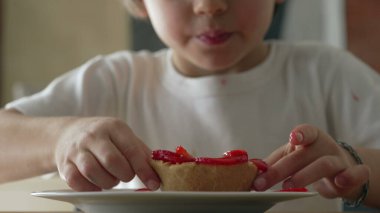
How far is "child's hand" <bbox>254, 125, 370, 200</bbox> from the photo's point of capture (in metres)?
0.70

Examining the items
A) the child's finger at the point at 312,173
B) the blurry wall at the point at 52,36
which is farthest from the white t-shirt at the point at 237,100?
the blurry wall at the point at 52,36

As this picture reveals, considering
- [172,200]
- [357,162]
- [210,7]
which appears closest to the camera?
[172,200]

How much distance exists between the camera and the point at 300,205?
116 centimetres

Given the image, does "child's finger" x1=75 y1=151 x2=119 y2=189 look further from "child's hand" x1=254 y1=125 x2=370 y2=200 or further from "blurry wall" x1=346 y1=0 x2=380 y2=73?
"blurry wall" x1=346 y1=0 x2=380 y2=73

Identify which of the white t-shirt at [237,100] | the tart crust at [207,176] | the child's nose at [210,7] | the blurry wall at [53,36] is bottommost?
the blurry wall at [53,36]

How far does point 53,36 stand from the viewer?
125 inches

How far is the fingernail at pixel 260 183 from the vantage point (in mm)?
658

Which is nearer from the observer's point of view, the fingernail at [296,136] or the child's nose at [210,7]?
the fingernail at [296,136]

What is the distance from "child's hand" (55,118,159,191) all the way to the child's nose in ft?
0.98

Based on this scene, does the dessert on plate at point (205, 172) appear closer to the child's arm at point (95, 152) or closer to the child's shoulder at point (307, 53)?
the child's arm at point (95, 152)

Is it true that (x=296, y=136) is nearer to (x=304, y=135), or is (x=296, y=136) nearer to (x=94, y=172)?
(x=304, y=135)

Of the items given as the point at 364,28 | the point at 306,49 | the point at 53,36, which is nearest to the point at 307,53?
the point at 306,49

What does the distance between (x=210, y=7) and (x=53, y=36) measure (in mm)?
2360

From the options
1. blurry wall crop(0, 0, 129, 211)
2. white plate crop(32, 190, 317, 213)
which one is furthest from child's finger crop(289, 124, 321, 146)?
blurry wall crop(0, 0, 129, 211)
